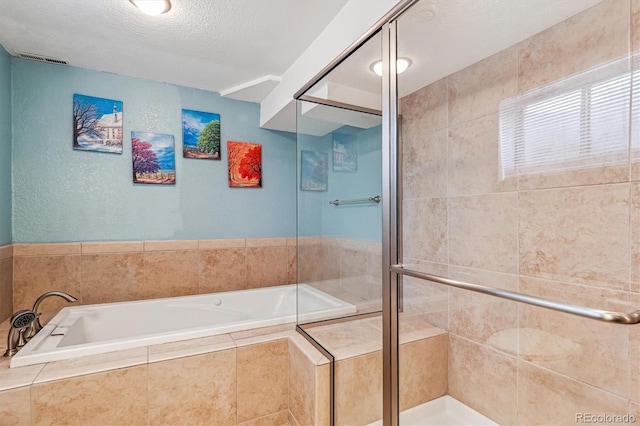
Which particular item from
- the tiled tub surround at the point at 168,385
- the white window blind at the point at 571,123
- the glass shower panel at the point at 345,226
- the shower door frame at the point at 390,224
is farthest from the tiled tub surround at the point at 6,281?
the white window blind at the point at 571,123

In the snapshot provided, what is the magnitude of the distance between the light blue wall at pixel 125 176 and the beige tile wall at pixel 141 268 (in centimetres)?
10

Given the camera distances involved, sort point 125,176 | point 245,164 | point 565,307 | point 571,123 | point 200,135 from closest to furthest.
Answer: point 565,307
point 571,123
point 125,176
point 200,135
point 245,164

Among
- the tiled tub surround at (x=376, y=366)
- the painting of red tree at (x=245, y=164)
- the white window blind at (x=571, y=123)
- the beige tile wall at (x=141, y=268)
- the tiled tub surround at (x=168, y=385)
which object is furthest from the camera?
the painting of red tree at (x=245, y=164)

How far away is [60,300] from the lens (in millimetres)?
2254

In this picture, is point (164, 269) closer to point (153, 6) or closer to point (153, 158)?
point (153, 158)

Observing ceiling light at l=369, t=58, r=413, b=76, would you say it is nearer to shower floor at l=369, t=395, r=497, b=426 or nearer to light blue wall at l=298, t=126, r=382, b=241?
light blue wall at l=298, t=126, r=382, b=241

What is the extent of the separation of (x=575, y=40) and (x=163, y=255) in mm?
2904

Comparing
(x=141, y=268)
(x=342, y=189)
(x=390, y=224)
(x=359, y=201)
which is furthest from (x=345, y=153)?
(x=141, y=268)

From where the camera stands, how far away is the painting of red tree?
2826 millimetres

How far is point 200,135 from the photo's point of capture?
2686 mm

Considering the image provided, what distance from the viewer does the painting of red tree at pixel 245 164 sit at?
111 inches

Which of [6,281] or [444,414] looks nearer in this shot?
[444,414]

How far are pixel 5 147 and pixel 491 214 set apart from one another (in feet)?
10.2

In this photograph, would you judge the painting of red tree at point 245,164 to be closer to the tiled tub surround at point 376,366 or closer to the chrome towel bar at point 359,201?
the chrome towel bar at point 359,201
